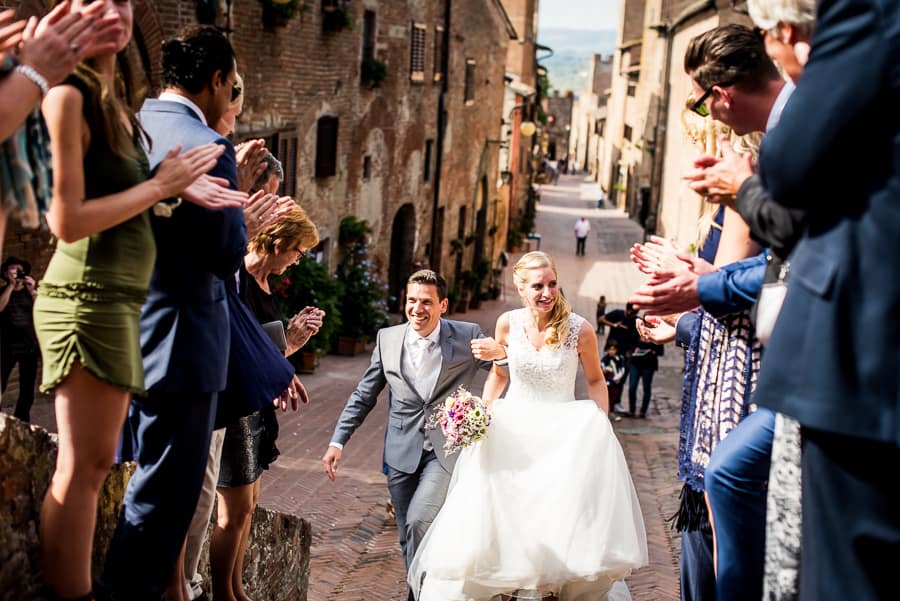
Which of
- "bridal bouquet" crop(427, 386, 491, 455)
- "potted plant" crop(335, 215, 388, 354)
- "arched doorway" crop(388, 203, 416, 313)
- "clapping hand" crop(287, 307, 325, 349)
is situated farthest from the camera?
"arched doorway" crop(388, 203, 416, 313)

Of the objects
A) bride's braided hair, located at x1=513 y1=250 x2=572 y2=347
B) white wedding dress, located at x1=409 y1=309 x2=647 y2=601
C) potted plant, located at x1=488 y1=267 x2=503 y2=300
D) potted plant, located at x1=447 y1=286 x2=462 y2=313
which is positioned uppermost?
bride's braided hair, located at x1=513 y1=250 x2=572 y2=347

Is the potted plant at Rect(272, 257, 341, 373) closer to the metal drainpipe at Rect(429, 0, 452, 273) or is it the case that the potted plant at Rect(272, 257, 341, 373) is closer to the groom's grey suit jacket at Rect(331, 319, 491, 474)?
the metal drainpipe at Rect(429, 0, 452, 273)

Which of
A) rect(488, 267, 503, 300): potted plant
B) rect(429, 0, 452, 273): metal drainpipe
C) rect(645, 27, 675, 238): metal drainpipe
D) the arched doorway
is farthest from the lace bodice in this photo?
rect(645, 27, 675, 238): metal drainpipe

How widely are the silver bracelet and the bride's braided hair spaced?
3.84 meters

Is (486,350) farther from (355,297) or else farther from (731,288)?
(355,297)

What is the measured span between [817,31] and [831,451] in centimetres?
88

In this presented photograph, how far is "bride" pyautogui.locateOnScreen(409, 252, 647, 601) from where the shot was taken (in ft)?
18.4

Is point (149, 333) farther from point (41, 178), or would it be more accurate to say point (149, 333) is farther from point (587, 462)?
point (587, 462)

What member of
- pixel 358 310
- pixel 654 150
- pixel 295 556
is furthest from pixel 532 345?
pixel 654 150

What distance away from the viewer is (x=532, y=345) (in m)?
6.33

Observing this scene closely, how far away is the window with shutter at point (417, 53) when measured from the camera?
2608 centimetres

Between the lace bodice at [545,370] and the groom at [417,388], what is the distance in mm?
156

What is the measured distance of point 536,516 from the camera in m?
5.70

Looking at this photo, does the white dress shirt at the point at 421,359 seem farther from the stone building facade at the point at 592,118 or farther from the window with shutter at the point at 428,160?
the stone building facade at the point at 592,118
